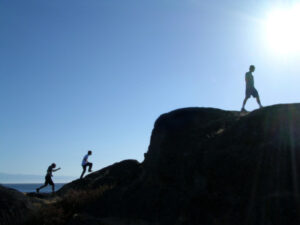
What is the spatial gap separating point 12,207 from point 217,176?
702 cm

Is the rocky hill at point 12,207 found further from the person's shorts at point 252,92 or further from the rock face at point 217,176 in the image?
the person's shorts at point 252,92

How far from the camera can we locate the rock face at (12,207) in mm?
11680

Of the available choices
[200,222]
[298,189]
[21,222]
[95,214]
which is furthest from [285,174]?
[21,222]

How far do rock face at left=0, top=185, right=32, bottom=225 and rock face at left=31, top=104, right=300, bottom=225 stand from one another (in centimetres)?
178

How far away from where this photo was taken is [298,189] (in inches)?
347

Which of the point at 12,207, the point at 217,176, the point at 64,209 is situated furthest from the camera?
the point at 64,209

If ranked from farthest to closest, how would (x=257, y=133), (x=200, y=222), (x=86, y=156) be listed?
1. (x=86, y=156)
2. (x=257, y=133)
3. (x=200, y=222)

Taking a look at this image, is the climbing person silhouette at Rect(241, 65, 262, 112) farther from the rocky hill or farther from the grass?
the rocky hill

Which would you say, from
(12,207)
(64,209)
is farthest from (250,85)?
(12,207)

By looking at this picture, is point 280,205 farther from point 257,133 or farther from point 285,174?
point 257,133

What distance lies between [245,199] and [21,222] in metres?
7.39

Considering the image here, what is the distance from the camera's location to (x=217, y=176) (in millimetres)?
10391

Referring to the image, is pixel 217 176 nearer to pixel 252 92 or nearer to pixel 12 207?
pixel 252 92

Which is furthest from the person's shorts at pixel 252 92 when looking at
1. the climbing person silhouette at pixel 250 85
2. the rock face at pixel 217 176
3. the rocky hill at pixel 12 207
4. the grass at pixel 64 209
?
the rocky hill at pixel 12 207
